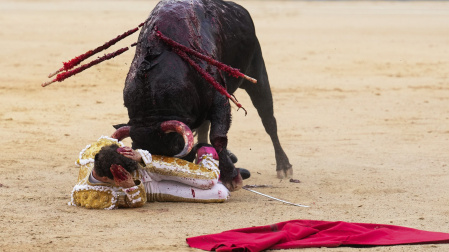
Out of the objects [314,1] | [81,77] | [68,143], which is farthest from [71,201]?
[314,1]

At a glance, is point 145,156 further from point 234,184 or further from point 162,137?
point 234,184

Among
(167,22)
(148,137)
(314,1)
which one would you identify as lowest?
(314,1)

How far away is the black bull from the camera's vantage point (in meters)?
6.89

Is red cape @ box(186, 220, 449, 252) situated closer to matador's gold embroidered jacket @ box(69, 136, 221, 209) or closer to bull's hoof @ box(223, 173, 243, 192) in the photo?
matador's gold embroidered jacket @ box(69, 136, 221, 209)

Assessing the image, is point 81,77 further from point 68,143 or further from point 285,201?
point 285,201

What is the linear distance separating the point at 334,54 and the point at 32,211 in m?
12.2

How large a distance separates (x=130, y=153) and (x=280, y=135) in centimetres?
471

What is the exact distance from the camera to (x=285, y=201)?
289 inches

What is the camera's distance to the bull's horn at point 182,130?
664cm

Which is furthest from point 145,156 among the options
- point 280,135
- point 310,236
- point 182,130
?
point 280,135

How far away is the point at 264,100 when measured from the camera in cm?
912

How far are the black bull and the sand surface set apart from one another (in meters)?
0.56

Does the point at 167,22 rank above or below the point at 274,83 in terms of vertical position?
above

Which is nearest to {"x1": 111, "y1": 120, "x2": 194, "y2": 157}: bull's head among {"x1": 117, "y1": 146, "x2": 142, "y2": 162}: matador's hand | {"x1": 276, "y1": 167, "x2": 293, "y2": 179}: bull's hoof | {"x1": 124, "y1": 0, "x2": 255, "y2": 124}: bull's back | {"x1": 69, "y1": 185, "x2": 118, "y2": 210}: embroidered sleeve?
{"x1": 124, "y1": 0, "x2": 255, "y2": 124}: bull's back
